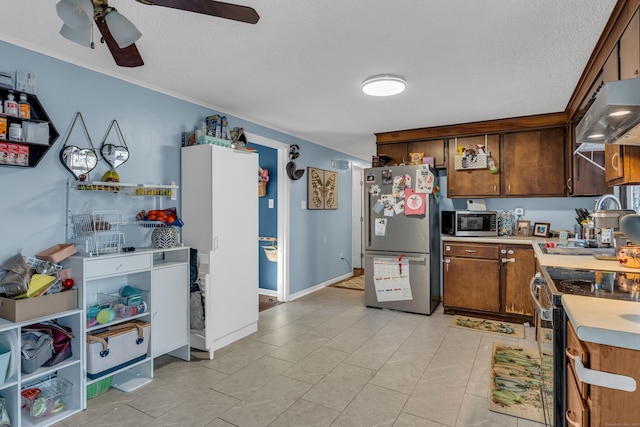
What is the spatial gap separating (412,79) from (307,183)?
2.47 m

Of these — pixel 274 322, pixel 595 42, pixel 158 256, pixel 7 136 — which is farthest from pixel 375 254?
pixel 7 136

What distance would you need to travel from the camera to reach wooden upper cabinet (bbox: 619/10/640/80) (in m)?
1.57

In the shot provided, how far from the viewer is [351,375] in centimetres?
254

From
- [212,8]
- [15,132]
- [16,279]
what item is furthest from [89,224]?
[212,8]

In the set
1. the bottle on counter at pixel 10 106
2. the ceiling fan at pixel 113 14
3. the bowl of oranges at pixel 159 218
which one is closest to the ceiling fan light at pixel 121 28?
the ceiling fan at pixel 113 14

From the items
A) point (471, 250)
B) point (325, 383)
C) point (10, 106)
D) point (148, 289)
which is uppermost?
point (10, 106)

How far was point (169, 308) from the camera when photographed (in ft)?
8.75

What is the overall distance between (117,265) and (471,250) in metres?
3.42

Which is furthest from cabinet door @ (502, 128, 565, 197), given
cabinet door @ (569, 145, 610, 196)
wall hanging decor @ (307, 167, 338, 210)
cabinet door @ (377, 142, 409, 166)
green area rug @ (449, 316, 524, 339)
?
wall hanging decor @ (307, 167, 338, 210)

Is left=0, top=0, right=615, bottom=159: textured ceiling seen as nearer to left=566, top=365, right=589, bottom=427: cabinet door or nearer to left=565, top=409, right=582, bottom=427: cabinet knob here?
left=566, top=365, right=589, bottom=427: cabinet door

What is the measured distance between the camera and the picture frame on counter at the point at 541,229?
12.7 ft

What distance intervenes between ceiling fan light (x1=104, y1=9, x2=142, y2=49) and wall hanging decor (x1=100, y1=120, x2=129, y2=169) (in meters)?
1.30

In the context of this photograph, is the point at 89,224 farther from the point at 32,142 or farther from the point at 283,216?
the point at 283,216

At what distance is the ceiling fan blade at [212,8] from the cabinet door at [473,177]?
3.30m
